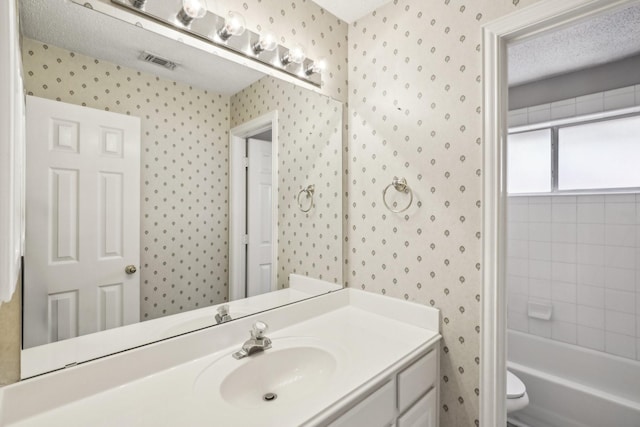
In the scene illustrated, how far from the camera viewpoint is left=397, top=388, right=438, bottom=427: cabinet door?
3.72 feet

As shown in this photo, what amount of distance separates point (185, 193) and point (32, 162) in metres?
0.41

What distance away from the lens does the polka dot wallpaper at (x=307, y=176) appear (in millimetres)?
1473

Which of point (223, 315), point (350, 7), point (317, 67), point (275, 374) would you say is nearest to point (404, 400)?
point (275, 374)

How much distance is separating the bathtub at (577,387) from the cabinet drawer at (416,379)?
1.64 meters

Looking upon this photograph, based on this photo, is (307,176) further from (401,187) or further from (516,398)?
(516,398)

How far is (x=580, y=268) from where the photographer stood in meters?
2.41

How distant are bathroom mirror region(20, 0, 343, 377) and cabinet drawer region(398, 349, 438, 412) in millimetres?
601

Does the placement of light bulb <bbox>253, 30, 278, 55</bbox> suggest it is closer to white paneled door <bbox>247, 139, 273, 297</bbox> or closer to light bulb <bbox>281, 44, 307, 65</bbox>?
light bulb <bbox>281, 44, 307, 65</bbox>

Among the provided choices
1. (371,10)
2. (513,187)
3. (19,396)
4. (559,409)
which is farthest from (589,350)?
(19,396)

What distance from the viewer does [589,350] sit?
2377mm

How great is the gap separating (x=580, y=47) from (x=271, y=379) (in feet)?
8.87

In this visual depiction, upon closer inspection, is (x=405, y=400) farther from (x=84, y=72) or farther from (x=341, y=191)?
(x=84, y=72)

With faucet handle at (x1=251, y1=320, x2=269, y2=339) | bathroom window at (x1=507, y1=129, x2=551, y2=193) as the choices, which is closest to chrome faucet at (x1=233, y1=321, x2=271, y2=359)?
faucet handle at (x1=251, y1=320, x2=269, y2=339)

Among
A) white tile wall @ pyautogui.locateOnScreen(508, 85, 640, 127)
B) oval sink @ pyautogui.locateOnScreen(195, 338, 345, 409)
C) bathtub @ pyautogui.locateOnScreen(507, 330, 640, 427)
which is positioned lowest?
bathtub @ pyautogui.locateOnScreen(507, 330, 640, 427)
